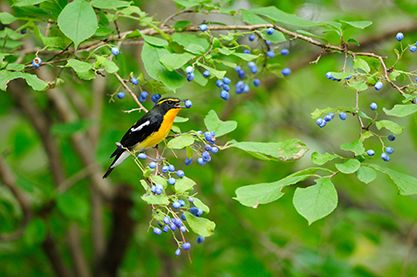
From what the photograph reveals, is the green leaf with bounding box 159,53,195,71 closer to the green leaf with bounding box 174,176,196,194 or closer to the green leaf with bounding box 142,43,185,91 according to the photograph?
the green leaf with bounding box 142,43,185,91

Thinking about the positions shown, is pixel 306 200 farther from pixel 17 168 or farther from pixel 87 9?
pixel 17 168

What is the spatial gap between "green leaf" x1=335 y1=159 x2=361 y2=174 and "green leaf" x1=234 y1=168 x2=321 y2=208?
10cm

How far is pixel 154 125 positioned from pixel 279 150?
64 cm

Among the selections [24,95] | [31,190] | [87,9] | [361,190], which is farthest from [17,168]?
[361,190]

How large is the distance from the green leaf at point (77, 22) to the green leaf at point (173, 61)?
0.32 meters

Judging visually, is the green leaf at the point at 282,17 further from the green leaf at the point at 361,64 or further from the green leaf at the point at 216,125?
the green leaf at the point at 216,125

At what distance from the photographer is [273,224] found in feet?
18.7

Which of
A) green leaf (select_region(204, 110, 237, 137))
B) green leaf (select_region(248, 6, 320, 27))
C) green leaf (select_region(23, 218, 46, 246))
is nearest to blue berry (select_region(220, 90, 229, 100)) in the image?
green leaf (select_region(204, 110, 237, 137))

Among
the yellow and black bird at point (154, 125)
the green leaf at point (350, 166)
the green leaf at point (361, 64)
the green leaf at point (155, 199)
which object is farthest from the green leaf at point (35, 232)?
the green leaf at point (361, 64)

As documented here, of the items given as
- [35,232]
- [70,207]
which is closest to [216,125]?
[70,207]

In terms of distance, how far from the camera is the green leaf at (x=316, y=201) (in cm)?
140

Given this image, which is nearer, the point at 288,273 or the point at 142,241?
the point at 288,273

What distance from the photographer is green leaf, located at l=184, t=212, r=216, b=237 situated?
1478 mm

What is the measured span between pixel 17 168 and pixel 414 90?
511 centimetres
